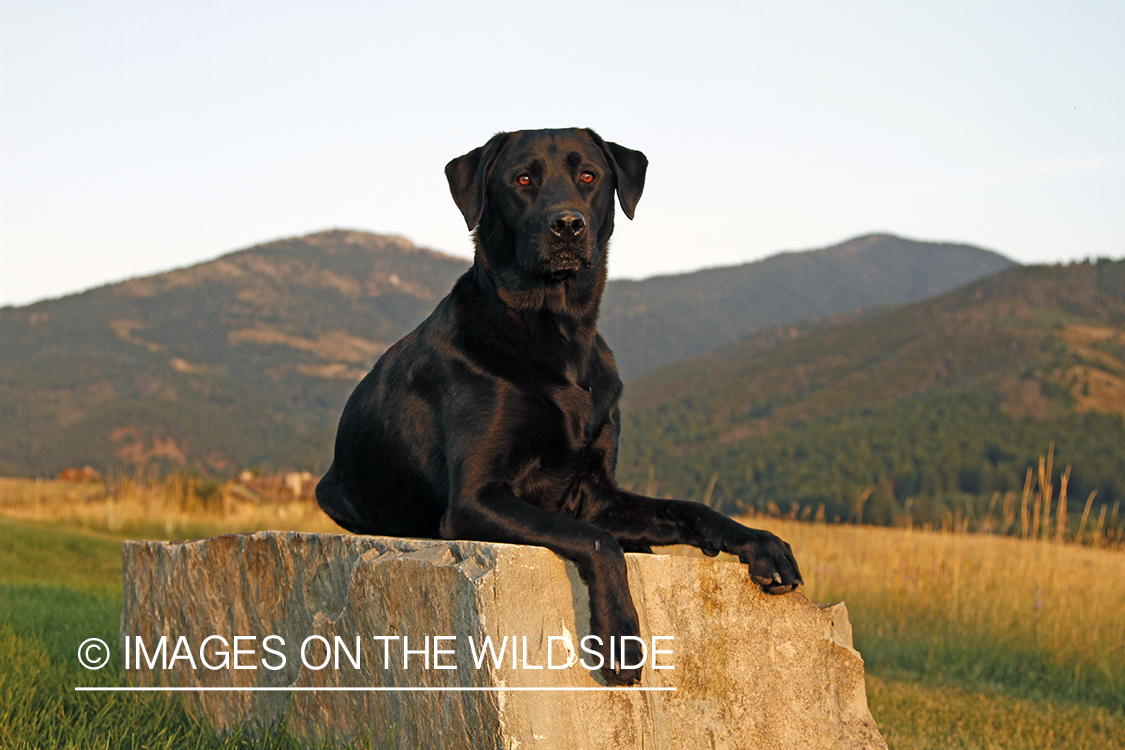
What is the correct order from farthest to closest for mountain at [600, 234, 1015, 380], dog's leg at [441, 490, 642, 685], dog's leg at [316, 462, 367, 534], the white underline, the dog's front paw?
mountain at [600, 234, 1015, 380]
dog's leg at [316, 462, 367, 534]
the dog's front paw
dog's leg at [441, 490, 642, 685]
the white underline

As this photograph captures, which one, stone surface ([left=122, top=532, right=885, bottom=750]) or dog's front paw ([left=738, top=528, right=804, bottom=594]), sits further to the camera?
dog's front paw ([left=738, top=528, right=804, bottom=594])

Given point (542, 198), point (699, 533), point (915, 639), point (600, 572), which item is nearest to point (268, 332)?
point (915, 639)

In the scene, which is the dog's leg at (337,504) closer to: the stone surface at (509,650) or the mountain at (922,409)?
the stone surface at (509,650)

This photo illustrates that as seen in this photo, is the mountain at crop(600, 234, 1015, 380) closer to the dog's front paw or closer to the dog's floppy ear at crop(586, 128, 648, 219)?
the dog's floppy ear at crop(586, 128, 648, 219)

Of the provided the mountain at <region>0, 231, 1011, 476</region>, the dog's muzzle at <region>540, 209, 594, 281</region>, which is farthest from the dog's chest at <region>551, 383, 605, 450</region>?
the mountain at <region>0, 231, 1011, 476</region>

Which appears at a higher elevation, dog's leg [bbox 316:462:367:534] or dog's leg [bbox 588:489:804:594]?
dog's leg [bbox 588:489:804:594]

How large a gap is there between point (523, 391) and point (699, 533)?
32.7 inches

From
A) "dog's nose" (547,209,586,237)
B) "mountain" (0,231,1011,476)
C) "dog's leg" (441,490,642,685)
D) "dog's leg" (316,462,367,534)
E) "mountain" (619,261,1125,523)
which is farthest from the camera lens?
"mountain" (0,231,1011,476)

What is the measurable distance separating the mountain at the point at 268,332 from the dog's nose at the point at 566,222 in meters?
76.5

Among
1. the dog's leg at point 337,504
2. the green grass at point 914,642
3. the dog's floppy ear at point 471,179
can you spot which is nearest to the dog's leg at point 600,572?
the green grass at point 914,642

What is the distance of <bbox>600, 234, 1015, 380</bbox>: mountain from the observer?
172 metres

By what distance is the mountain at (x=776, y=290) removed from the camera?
565 ft

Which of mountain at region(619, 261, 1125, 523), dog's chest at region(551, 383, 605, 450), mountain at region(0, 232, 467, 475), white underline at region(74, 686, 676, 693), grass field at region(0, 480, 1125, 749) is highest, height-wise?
dog's chest at region(551, 383, 605, 450)

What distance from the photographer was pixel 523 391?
3.56m
